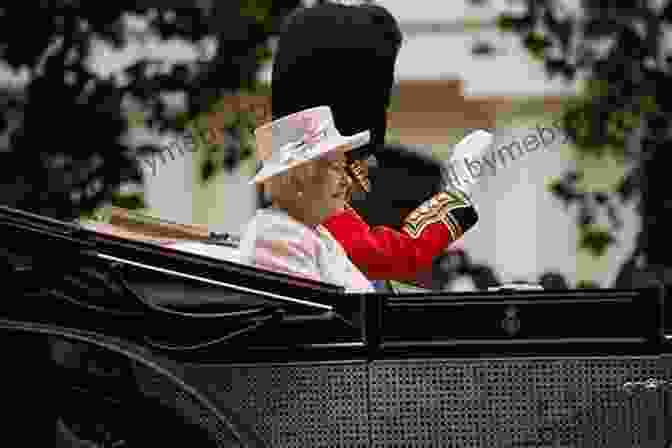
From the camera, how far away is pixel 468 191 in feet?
10.8

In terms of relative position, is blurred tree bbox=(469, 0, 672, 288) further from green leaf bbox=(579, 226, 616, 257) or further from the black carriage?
the black carriage

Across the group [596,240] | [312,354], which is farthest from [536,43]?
[312,354]

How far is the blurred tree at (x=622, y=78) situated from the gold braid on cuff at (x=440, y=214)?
3.43 metres

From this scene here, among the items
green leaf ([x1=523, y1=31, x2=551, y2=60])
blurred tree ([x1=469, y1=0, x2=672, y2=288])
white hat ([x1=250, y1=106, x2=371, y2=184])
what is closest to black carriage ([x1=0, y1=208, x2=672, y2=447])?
white hat ([x1=250, y1=106, x2=371, y2=184])

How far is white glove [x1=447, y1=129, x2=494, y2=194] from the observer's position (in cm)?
324

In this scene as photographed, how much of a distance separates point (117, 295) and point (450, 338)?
0.59m

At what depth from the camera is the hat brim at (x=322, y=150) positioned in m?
2.95

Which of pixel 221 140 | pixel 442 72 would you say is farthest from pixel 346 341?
pixel 442 72

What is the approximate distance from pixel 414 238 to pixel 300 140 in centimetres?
40

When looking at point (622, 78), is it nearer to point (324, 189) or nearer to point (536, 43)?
point (536, 43)

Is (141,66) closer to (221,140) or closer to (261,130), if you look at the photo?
(221,140)

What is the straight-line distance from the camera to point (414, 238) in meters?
3.25

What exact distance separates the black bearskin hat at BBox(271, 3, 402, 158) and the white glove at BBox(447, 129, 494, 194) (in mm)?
174

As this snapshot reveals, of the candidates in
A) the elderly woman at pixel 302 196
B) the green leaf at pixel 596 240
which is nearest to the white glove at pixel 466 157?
the elderly woman at pixel 302 196
